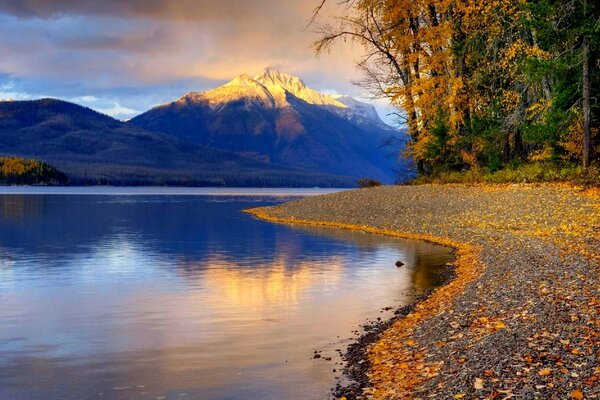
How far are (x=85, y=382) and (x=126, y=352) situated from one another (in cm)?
244

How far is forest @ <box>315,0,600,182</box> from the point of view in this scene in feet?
134

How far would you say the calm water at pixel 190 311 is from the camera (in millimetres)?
13148

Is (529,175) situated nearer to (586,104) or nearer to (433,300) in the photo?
(586,104)

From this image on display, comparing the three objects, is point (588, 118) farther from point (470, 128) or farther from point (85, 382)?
point (85, 382)

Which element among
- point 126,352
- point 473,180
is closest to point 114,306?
point 126,352

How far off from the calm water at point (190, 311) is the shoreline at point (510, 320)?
5.34ft

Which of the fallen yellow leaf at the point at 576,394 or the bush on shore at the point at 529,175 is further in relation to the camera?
the bush on shore at the point at 529,175

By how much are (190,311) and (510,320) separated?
34.4 feet

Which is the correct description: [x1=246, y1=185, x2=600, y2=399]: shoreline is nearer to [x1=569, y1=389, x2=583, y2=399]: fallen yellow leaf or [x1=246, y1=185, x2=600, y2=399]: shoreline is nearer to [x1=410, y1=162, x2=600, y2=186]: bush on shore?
[x1=569, y1=389, x2=583, y2=399]: fallen yellow leaf

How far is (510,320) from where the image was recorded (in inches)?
584

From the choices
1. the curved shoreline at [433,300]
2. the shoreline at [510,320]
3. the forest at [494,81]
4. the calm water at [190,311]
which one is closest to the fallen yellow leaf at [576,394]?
the shoreline at [510,320]

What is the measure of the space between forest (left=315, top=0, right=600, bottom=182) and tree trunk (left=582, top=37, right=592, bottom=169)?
0.07 metres

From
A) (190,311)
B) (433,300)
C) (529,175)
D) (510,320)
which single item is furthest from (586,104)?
(190,311)

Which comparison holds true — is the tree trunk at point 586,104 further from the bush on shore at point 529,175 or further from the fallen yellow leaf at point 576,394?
the fallen yellow leaf at point 576,394
